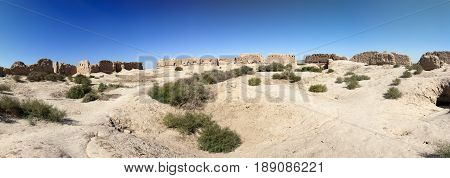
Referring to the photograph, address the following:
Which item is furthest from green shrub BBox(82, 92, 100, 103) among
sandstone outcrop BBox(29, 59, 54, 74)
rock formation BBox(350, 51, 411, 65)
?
rock formation BBox(350, 51, 411, 65)

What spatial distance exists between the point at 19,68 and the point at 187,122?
79.1ft

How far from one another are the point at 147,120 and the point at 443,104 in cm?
1246

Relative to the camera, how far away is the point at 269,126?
12.1m

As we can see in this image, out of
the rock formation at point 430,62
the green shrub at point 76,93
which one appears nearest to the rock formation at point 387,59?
the rock formation at point 430,62

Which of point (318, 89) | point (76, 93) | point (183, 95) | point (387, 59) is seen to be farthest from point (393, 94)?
point (387, 59)

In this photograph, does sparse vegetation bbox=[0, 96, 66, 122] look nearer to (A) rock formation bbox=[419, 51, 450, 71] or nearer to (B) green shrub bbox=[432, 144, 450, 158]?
(B) green shrub bbox=[432, 144, 450, 158]

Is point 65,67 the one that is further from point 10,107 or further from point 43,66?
point 10,107

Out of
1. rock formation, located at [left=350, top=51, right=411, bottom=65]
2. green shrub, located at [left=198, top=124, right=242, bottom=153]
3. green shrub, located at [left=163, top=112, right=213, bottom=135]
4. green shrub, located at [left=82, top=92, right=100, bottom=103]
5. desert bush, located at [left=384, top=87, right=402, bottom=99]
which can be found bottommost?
green shrub, located at [left=198, top=124, right=242, bottom=153]

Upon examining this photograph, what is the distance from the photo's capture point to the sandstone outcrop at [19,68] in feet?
97.0

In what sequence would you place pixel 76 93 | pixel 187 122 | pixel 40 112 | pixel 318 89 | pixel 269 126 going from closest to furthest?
pixel 40 112
pixel 269 126
pixel 187 122
pixel 76 93
pixel 318 89

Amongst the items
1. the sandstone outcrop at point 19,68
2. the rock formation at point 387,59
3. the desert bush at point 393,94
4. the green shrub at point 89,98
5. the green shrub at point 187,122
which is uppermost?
the rock formation at point 387,59

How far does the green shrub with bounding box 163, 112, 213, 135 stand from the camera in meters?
12.1

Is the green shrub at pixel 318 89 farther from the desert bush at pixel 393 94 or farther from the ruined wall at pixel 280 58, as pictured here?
the ruined wall at pixel 280 58

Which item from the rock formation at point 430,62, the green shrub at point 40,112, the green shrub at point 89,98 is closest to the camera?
the green shrub at point 40,112
